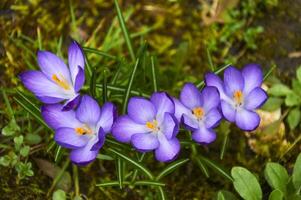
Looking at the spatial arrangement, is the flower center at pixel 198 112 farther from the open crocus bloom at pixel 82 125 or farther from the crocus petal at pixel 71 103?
the crocus petal at pixel 71 103

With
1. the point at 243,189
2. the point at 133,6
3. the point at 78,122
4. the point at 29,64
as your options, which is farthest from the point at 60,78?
the point at 133,6

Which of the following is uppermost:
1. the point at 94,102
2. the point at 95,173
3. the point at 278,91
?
the point at 94,102

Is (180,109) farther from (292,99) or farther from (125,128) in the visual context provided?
(292,99)

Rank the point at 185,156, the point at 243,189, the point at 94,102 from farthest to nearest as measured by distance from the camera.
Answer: the point at 185,156
the point at 243,189
the point at 94,102

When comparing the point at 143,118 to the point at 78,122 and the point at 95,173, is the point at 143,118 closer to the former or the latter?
the point at 78,122

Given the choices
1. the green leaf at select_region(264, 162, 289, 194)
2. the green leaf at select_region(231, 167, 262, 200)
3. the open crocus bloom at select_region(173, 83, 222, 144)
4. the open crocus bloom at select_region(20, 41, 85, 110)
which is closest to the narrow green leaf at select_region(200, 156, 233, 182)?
the green leaf at select_region(231, 167, 262, 200)

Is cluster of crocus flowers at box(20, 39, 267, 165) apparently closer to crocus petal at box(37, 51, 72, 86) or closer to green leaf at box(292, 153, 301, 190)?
crocus petal at box(37, 51, 72, 86)

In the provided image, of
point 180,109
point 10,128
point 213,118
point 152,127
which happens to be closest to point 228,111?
point 213,118
